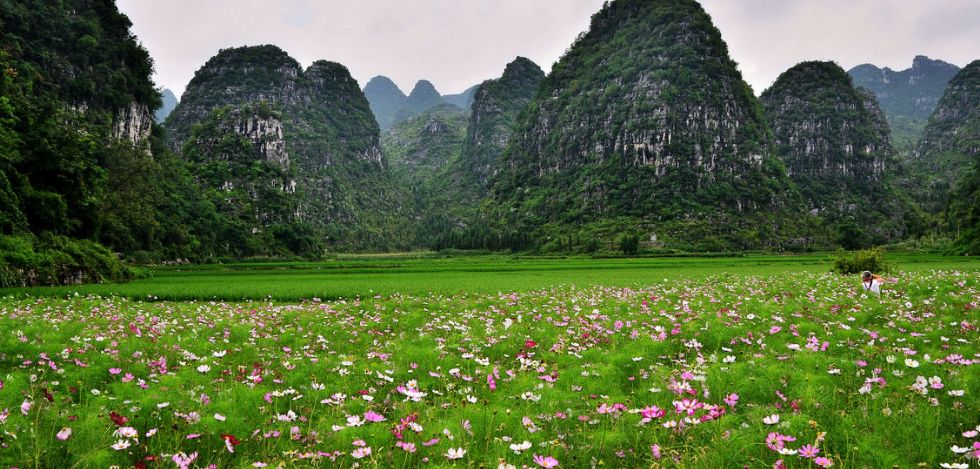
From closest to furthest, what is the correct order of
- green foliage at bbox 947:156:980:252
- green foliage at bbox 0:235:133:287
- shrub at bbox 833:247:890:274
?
green foliage at bbox 0:235:133:287
shrub at bbox 833:247:890:274
green foliage at bbox 947:156:980:252

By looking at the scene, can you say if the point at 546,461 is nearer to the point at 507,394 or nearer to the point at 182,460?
the point at 507,394

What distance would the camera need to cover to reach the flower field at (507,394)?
441 centimetres

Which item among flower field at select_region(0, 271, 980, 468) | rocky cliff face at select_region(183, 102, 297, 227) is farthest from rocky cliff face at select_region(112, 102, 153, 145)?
flower field at select_region(0, 271, 980, 468)

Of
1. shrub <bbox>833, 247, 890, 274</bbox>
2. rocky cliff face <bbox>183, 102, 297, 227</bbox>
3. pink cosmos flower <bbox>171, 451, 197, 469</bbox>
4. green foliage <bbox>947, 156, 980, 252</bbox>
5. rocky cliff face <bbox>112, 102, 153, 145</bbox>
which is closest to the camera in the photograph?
pink cosmos flower <bbox>171, 451, 197, 469</bbox>

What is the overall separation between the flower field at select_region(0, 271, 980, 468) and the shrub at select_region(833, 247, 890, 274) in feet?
75.8

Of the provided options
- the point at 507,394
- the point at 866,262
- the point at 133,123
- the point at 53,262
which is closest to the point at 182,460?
the point at 507,394

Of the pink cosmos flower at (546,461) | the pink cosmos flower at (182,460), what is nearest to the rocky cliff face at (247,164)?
the pink cosmos flower at (182,460)

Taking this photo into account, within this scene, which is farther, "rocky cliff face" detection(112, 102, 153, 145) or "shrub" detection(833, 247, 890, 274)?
"rocky cliff face" detection(112, 102, 153, 145)

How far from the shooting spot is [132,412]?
5340 mm

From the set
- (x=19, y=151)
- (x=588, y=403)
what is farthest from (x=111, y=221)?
(x=588, y=403)

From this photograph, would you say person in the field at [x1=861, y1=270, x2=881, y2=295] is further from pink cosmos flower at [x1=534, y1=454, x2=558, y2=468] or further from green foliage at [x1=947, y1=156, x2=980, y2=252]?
green foliage at [x1=947, y1=156, x2=980, y2=252]

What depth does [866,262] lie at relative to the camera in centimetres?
3256

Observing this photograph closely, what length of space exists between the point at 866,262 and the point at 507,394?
3684cm

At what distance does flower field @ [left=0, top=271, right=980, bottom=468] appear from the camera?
4.41m
